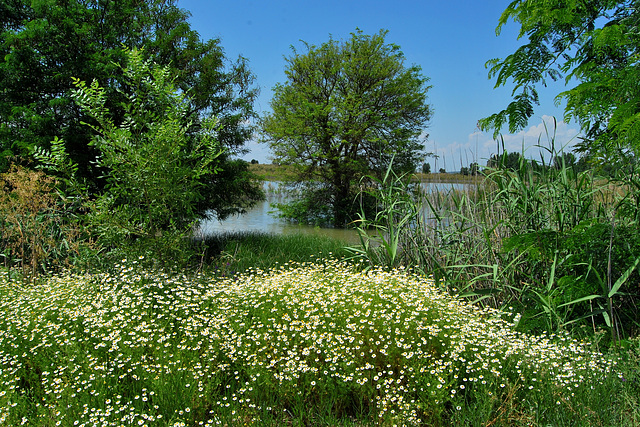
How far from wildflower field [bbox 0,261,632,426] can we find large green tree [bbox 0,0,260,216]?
231 inches

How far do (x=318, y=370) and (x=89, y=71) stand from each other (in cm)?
881

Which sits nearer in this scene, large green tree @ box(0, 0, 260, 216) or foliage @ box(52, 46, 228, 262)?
foliage @ box(52, 46, 228, 262)

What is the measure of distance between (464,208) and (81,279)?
4.68 meters

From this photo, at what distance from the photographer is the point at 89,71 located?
355 inches

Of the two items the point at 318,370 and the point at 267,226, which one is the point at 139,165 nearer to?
the point at 318,370

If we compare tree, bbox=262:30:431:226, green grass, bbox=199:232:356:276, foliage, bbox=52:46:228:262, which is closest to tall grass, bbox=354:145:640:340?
green grass, bbox=199:232:356:276

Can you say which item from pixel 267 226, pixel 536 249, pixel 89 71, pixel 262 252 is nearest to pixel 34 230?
pixel 262 252

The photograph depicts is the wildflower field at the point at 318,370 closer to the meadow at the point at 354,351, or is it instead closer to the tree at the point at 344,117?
the meadow at the point at 354,351

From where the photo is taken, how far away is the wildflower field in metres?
2.51

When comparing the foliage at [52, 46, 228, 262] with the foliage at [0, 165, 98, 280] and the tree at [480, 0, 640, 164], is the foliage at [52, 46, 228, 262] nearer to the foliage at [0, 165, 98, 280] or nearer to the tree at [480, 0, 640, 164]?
the foliage at [0, 165, 98, 280]

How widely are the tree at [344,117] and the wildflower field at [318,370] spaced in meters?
13.4

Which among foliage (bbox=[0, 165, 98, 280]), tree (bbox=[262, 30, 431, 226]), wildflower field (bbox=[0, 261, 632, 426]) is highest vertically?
tree (bbox=[262, 30, 431, 226])

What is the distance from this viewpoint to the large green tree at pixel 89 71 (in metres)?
8.76

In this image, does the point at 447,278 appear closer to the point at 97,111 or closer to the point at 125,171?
the point at 125,171
